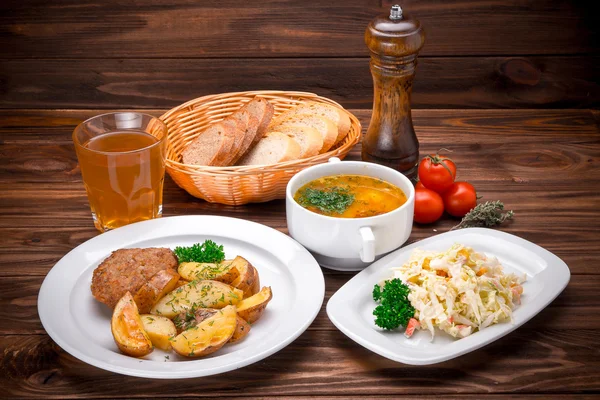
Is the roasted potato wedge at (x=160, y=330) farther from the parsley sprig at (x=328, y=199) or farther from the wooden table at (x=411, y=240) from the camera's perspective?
the parsley sprig at (x=328, y=199)

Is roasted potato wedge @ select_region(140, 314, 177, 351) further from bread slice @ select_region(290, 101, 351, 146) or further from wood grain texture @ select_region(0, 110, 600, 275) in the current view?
bread slice @ select_region(290, 101, 351, 146)

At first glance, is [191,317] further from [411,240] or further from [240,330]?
[411,240]

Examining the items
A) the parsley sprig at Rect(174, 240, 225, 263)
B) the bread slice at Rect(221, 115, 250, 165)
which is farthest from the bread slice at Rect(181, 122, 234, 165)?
the parsley sprig at Rect(174, 240, 225, 263)

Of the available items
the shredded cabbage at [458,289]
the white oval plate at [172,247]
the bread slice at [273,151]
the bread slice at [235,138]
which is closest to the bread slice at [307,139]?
the bread slice at [273,151]

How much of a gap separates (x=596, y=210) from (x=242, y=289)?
4.30ft

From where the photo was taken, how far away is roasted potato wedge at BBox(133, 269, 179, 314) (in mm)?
1810

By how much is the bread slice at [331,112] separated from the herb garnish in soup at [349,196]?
50cm

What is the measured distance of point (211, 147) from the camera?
8.36 ft

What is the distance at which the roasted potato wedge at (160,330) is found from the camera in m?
1.72

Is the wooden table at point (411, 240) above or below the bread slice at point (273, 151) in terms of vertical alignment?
below

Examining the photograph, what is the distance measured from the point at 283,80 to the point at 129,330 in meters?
1.98

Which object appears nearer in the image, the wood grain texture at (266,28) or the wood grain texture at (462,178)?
the wood grain texture at (462,178)

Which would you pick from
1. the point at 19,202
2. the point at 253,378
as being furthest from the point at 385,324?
the point at 19,202

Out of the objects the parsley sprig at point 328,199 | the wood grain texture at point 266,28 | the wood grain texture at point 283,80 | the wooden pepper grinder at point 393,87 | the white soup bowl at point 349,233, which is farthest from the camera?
the wood grain texture at point 283,80
